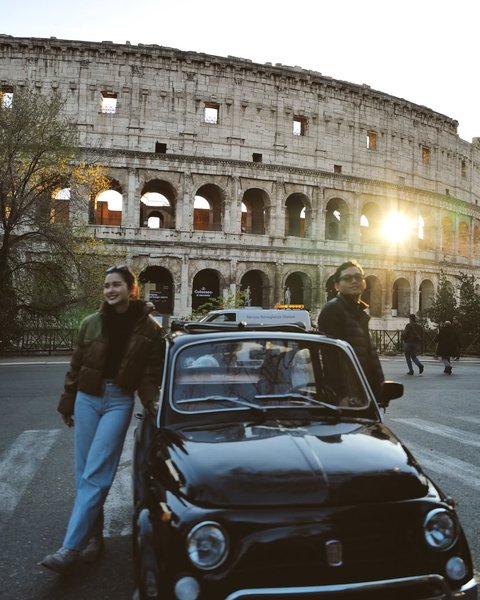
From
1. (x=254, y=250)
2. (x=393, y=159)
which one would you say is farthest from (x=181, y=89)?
(x=393, y=159)

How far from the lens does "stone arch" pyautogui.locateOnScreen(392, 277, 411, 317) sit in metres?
44.0

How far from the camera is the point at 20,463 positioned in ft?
20.2

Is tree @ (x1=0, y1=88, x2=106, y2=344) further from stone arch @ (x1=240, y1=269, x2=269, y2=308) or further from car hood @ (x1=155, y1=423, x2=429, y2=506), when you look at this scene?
car hood @ (x1=155, y1=423, x2=429, y2=506)

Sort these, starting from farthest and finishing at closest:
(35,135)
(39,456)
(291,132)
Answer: (291,132) → (35,135) → (39,456)

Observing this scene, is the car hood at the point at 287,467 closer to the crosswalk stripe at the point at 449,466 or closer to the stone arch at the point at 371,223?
the crosswalk stripe at the point at 449,466

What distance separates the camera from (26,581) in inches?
134

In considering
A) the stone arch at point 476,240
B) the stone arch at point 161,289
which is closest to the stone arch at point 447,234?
the stone arch at point 476,240

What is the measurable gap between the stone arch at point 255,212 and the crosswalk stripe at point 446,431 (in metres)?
31.2

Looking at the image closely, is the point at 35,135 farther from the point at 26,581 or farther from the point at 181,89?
the point at 26,581

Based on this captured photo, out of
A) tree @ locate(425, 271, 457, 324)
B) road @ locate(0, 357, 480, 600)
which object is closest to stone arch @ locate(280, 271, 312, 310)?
tree @ locate(425, 271, 457, 324)

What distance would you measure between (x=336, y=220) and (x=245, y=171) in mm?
9857

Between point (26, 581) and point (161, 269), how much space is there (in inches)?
1436

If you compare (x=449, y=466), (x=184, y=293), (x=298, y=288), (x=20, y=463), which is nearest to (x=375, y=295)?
(x=298, y=288)

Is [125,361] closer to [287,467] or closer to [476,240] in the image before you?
[287,467]
